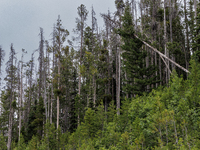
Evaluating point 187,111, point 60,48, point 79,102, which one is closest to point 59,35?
point 60,48

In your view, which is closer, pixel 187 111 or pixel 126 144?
pixel 187 111

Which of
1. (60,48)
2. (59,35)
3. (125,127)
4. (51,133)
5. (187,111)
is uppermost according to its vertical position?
(59,35)

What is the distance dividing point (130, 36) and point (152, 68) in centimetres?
348

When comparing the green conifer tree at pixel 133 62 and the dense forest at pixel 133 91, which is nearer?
the dense forest at pixel 133 91

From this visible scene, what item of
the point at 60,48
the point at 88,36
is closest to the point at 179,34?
the point at 88,36

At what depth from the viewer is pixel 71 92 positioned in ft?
93.8

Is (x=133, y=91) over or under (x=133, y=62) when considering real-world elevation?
under

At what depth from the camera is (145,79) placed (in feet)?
54.4

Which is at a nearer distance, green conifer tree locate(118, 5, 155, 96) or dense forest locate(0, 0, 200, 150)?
dense forest locate(0, 0, 200, 150)

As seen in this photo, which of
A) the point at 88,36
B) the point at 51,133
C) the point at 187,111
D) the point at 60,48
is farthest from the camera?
the point at 88,36

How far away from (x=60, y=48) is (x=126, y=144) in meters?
15.1

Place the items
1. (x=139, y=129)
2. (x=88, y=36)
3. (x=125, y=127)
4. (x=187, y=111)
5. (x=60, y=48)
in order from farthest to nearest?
1. (x=88, y=36)
2. (x=60, y=48)
3. (x=125, y=127)
4. (x=139, y=129)
5. (x=187, y=111)

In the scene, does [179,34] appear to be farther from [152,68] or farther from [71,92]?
[71,92]

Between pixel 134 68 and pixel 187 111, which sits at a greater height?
pixel 134 68
